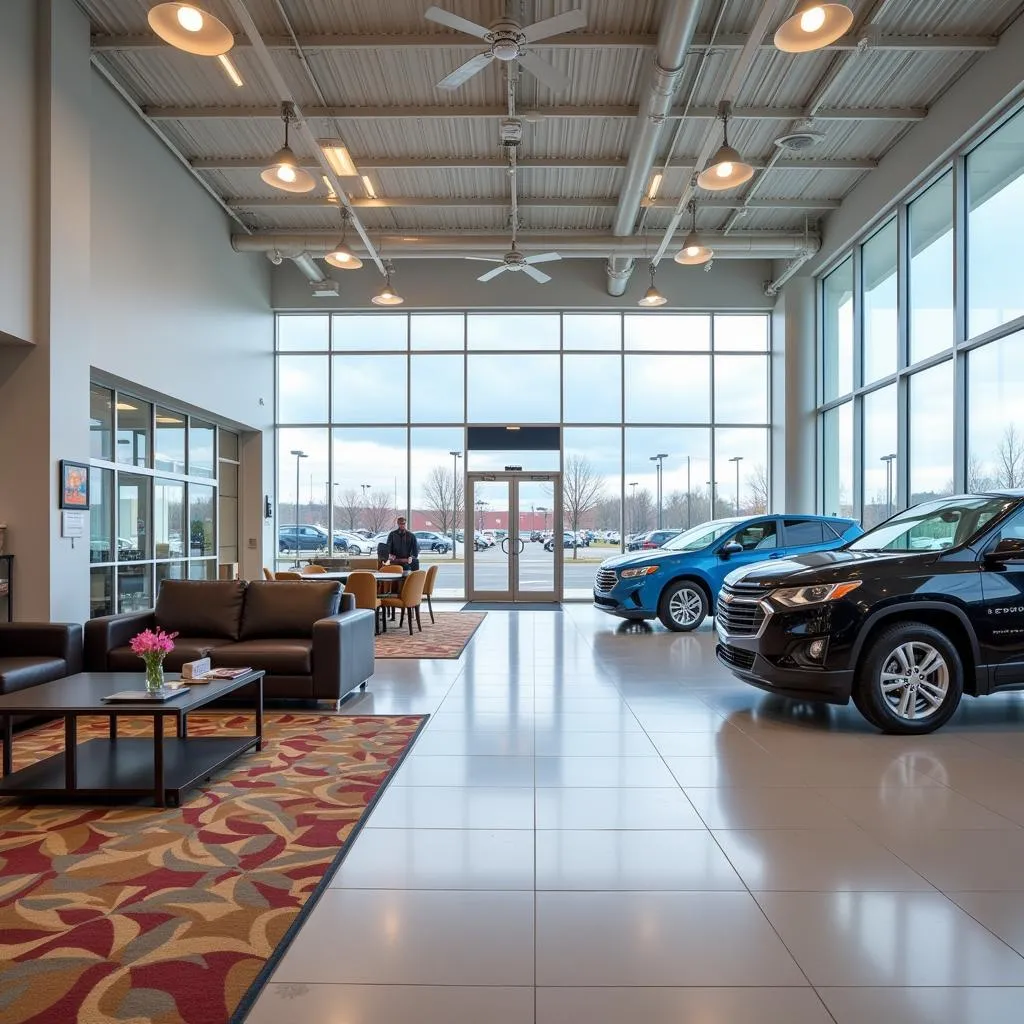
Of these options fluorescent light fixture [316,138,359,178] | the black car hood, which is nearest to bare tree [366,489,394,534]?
fluorescent light fixture [316,138,359,178]

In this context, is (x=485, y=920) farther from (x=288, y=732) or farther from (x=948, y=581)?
(x=948, y=581)

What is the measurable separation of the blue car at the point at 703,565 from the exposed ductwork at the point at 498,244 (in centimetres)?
459

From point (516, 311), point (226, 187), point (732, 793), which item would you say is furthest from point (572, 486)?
point (732, 793)

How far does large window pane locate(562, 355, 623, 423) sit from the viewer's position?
42.4 ft

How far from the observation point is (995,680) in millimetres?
4262

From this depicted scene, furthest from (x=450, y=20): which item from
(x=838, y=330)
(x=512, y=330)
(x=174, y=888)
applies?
(x=838, y=330)

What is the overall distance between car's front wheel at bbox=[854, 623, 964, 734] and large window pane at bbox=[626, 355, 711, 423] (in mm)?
9011

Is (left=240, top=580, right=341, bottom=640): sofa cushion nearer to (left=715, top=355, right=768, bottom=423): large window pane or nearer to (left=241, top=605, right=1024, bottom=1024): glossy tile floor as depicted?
(left=241, top=605, right=1024, bottom=1024): glossy tile floor

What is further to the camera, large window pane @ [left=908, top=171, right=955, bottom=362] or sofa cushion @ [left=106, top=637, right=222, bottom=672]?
large window pane @ [left=908, top=171, right=955, bottom=362]

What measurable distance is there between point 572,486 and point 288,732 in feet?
30.1

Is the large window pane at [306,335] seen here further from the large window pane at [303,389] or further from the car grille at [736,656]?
the car grille at [736,656]

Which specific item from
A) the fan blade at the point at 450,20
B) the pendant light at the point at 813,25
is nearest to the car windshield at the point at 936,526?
the pendant light at the point at 813,25

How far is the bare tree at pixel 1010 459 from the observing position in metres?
7.04

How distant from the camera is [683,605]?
8781 millimetres
